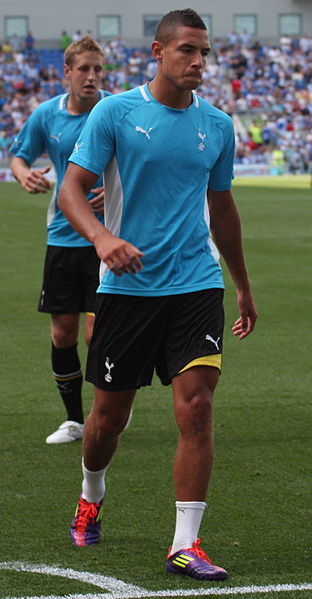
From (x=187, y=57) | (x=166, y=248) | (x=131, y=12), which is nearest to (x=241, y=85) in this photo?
(x=131, y=12)

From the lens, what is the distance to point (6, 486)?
5621 mm

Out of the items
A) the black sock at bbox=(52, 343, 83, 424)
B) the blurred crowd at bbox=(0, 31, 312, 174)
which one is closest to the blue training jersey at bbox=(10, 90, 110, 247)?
the black sock at bbox=(52, 343, 83, 424)

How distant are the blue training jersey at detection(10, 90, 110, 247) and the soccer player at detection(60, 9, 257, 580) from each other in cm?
200

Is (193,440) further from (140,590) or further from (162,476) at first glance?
(162,476)

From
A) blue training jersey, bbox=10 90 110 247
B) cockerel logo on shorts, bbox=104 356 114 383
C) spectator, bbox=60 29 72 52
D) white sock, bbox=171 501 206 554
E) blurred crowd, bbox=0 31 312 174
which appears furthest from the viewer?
spectator, bbox=60 29 72 52

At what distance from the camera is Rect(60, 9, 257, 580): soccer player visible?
434 centimetres

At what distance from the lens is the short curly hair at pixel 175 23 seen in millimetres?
4441

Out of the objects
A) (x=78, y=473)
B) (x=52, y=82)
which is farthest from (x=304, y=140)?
(x=78, y=473)

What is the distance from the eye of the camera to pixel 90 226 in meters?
4.18

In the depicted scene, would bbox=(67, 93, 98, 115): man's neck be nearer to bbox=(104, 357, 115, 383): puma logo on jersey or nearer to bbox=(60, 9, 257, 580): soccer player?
bbox=(60, 9, 257, 580): soccer player

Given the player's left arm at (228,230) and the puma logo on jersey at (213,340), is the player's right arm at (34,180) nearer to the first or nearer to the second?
the player's left arm at (228,230)

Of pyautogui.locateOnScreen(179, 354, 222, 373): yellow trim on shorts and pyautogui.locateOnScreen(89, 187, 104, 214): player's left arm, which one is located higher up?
pyautogui.locateOnScreen(89, 187, 104, 214): player's left arm

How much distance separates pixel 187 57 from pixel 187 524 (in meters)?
1.87

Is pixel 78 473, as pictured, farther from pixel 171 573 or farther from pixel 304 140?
pixel 304 140
